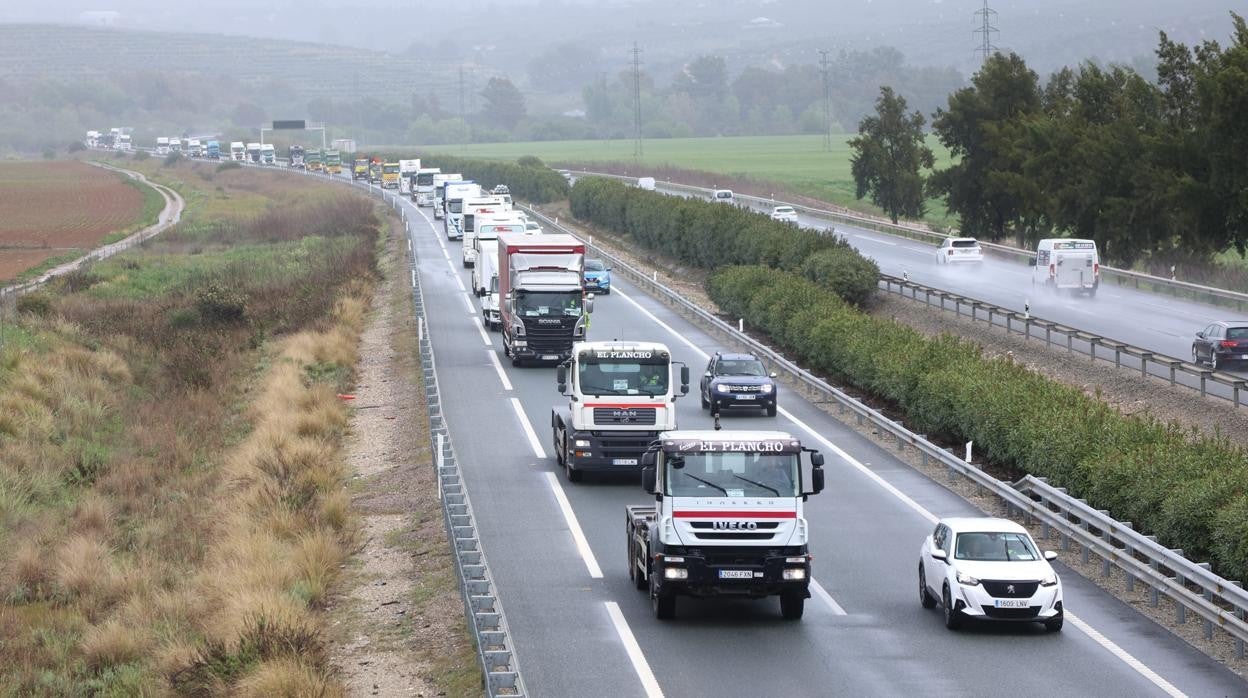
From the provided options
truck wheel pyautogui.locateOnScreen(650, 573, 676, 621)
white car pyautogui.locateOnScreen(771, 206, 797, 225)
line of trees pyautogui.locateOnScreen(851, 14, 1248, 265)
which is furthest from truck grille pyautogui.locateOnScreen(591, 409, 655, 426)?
white car pyautogui.locateOnScreen(771, 206, 797, 225)

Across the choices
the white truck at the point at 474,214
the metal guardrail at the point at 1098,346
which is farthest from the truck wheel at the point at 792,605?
the white truck at the point at 474,214

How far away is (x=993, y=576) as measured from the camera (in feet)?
65.5

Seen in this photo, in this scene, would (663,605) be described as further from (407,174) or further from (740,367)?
(407,174)

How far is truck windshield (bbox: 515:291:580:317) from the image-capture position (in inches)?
1756

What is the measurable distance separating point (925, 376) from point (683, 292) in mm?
32238

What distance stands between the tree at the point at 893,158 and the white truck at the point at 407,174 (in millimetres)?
43434

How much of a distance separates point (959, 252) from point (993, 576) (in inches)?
2013

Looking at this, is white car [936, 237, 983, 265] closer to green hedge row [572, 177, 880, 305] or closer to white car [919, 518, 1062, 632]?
green hedge row [572, 177, 880, 305]

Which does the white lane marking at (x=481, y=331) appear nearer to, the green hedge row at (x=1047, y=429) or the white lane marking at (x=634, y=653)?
the green hedge row at (x=1047, y=429)

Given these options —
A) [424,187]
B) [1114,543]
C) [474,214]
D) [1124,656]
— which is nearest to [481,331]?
[474,214]

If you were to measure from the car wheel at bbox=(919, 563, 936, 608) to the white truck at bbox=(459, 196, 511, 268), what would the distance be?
4498 cm

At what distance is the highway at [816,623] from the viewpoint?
1833 cm

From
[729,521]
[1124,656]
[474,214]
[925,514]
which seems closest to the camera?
[1124,656]

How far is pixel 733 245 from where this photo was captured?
2741 inches
